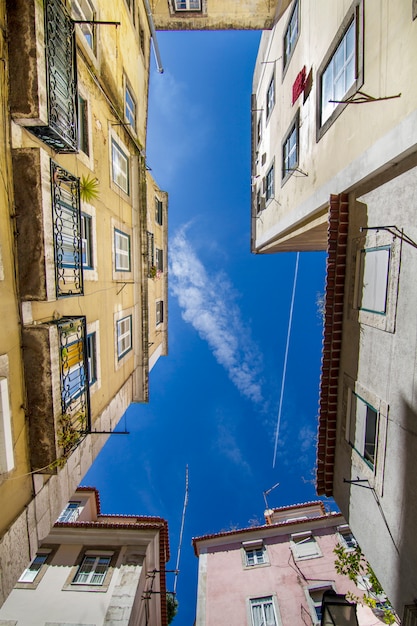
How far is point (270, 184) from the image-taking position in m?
17.1

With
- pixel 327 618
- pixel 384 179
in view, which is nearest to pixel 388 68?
pixel 384 179

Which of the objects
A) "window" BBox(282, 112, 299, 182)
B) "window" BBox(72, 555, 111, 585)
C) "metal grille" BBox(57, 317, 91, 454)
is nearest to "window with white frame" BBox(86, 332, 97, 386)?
"metal grille" BBox(57, 317, 91, 454)

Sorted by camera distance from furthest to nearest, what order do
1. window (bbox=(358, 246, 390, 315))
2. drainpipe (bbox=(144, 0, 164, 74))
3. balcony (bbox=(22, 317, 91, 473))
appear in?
1. drainpipe (bbox=(144, 0, 164, 74))
2. window (bbox=(358, 246, 390, 315))
3. balcony (bbox=(22, 317, 91, 473))

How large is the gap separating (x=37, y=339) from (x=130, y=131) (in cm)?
948

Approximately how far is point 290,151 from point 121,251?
26.2 feet

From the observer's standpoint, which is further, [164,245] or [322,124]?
[164,245]

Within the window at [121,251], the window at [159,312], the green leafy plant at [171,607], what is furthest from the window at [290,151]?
the green leafy plant at [171,607]

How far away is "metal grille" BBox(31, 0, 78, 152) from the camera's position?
5.66m

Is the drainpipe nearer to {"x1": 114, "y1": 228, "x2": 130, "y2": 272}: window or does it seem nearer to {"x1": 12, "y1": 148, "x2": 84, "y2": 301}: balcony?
{"x1": 114, "y1": 228, "x2": 130, "y2": 272}: window

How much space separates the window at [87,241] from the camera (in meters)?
8.45

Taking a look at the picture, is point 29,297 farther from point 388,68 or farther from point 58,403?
point 388,68

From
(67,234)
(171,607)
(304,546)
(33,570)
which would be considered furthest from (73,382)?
(171,607)

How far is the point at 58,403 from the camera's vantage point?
6348 mm

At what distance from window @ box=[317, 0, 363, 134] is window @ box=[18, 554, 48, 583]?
18211 mm
